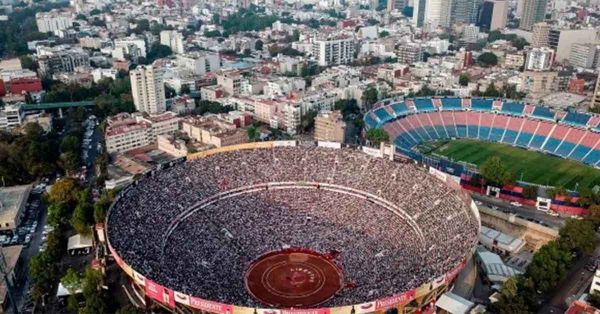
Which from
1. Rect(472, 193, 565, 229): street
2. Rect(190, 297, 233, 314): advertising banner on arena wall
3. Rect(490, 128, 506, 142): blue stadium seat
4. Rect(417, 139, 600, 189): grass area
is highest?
Rect(190, 297, 233, 314): advertising banner on arena wall

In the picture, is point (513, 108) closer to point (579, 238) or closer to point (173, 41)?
point (579, 238)

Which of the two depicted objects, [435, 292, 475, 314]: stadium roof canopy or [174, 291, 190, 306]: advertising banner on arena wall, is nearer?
[174, 291, 190, 306]: advertising banner on arena wall

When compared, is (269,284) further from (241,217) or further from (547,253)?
(547,253)

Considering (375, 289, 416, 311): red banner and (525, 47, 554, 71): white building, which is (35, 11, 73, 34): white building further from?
(375, 289, 416, 311): red banner

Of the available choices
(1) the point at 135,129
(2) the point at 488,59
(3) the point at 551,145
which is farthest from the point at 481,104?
(1) the point at 135,129

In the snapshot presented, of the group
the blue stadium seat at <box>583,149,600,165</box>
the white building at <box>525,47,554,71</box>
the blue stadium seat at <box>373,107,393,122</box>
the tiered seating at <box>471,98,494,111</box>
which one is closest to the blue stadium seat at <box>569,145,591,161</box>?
the blue stadium seat at <box>583,149,600,165</box>

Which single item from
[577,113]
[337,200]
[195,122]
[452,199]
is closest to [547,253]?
[452,199]
